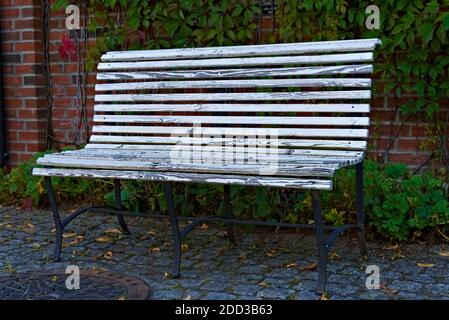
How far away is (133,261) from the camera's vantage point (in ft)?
11.1

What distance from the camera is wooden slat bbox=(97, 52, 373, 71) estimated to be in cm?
333

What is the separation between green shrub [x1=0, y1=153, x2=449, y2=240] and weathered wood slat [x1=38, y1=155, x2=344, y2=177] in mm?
821

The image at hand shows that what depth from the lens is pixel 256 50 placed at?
3582 millimetres

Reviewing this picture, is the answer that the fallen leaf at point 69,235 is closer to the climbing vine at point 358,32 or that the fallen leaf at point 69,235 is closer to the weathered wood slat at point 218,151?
the weathered wood slat at point 218,151

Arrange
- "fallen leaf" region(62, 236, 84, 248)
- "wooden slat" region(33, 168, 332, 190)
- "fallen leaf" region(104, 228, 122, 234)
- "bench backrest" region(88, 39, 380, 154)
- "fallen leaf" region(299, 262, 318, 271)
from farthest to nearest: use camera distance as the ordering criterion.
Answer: "fallen leaf" region(104, 228, 122, 234), "fallen leaf" region(62, 236, 84, 248), "bench backrest" region(88, 39, 380, 154), "fallen leaf" region(299, 262, 318, 271), "wooden slat" region(33, 168, 332, 190)

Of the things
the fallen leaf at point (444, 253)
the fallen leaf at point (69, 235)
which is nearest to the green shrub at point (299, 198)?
the fallen leaf at point (444, 253)

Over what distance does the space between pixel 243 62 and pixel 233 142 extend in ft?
1.51

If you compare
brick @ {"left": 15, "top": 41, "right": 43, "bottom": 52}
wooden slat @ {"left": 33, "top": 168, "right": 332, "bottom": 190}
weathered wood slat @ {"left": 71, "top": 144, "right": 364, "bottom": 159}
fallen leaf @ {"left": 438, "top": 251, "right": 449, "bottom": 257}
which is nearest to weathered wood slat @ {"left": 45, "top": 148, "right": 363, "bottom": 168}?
weathered wood slat @ {"left": 71, "top": 144, "right": 364, "bottom": 159}

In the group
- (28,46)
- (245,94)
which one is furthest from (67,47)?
(245,94)

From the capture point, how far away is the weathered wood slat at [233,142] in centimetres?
325

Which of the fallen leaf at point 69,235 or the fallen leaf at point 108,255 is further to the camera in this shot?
the fallen leaf at point 69,235

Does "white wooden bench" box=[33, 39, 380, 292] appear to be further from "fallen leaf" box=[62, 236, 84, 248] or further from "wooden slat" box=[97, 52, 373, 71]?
"fallen leaf" box=[62, 236, 84, 248]
